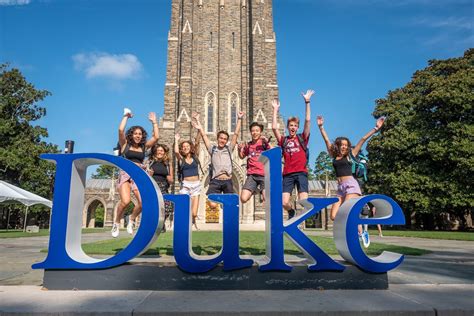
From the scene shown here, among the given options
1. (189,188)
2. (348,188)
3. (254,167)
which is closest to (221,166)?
(254,167)

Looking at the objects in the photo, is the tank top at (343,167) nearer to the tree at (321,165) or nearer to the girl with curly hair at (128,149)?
the girl with curly hair at (128,149)

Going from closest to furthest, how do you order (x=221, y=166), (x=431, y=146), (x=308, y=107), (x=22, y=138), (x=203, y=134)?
1. (x=308, y=107)
2. (x=203, y=134)
3. (x=221, y=166)
4. (x=431, y=146)
5. (x=22, y=138)

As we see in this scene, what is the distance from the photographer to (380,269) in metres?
3.39

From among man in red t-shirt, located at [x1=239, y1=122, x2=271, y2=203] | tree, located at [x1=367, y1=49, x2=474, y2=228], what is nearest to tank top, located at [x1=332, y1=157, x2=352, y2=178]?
man in red t-shirt, located at [x1=239, y1=122, x2=271, y2=203]

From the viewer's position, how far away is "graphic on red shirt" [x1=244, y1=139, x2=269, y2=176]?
547cm

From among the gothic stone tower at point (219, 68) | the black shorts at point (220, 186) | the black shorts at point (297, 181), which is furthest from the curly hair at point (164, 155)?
the gothic stone tower at point (219, 68)

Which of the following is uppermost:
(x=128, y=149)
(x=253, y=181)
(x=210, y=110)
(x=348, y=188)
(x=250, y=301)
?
(x=210, y=110)

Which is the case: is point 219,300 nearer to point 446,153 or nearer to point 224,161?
point 224,161

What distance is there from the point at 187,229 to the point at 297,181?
223 cm

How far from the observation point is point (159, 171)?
18.9 ft

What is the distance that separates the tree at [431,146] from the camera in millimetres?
20078

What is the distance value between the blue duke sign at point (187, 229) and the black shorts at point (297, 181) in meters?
1.46

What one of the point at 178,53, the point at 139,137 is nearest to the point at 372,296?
the point at 139,137

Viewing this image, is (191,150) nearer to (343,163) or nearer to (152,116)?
(152,116)
